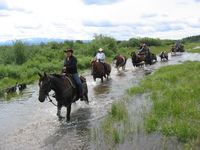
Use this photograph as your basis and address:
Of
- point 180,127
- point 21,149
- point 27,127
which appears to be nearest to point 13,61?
point 27,127

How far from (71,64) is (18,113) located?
3.77m

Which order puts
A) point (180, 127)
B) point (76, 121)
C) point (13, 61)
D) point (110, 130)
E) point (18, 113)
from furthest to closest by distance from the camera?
point (13, 61) < point (18, 113) < point (76, 121) < point (110, 130) < point (180, 127)

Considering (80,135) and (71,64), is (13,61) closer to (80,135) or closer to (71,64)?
(71,64)

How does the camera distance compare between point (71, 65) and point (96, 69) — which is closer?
point (71, 65)

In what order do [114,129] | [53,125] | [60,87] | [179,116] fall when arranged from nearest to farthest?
[114,129] → [179,116] → [60,87] → [53,125]

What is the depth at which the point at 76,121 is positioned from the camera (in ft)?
26.2

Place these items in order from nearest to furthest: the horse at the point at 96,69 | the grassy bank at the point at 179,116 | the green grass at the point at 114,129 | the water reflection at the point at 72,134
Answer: the grassy bank at the point at 179,116, the green grass at the point at 114,129, the water reflection at the point at 72,134, the horse at the point at 96,69

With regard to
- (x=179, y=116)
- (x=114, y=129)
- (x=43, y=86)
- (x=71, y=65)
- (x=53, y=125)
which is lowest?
(x=53, y=125)

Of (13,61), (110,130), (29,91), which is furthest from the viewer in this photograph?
(13,61)

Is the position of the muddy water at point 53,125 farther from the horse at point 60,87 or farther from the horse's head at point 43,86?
the horse's head at point 43,86

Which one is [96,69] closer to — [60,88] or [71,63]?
[71,63]

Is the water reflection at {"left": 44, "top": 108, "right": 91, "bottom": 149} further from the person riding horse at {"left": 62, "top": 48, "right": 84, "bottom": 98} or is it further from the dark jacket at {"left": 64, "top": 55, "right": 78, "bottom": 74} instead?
the dark jacket at {"left": 64, "top": 55, "right": 78, "bottom": 74}

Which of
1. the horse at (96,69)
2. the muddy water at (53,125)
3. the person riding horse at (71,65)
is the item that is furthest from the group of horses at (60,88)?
the horse at (96,69)

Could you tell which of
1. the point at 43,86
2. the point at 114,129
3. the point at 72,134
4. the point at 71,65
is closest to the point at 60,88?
the point at 43,86
